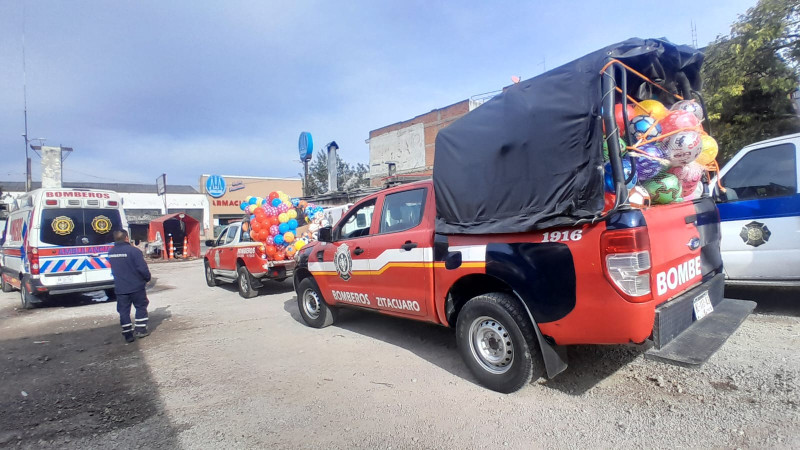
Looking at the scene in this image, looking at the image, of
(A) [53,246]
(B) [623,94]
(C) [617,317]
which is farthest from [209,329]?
(B) [623,94]

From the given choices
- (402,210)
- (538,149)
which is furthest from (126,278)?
(538,149)

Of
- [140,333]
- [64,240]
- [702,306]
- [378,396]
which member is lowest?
[378,396]

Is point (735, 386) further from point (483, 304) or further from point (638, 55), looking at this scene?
point (638, 55)

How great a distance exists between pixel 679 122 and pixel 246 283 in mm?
8316

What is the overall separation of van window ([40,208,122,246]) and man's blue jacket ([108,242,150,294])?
13.4 feet

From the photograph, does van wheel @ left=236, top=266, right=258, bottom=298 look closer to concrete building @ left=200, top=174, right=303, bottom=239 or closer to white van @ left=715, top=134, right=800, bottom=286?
white van @ left=715, top=134, right=800, bottom=286

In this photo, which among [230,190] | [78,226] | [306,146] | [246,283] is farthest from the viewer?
[230,190]

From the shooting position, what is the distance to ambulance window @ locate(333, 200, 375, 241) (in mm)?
5098

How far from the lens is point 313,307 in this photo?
19.9 ft

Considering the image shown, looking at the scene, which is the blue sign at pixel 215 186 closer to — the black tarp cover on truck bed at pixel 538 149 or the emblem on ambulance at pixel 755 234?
the black tarp cover on truck bed at pixel 538 149

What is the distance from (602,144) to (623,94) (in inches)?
15.8

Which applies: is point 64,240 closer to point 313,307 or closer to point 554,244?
point 313,307

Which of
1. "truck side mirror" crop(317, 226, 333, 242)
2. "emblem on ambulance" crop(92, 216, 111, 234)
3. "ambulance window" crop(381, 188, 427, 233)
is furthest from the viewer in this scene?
"emblem on ambulance" crop(92, 216, 111, 234)

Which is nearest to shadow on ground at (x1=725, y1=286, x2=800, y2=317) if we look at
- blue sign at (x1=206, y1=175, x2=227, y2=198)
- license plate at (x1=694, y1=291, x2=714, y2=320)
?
license plate at (x1=694, y1=291, x2=714, y2=320)
